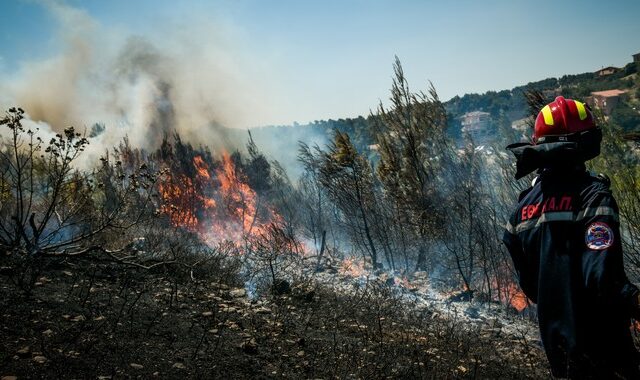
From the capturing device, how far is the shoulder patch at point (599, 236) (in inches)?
67.6

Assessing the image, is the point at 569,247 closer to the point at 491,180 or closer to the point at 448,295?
the point at 448,295

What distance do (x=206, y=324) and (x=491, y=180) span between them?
1771cm

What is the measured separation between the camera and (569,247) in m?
1.92

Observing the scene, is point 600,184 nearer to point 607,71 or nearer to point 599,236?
point 599,236

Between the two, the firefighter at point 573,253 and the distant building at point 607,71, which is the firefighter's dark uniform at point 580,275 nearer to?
the firefighter at point 573,253

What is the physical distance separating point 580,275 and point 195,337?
389cm

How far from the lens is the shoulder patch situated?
1.72m

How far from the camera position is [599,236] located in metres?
1.76

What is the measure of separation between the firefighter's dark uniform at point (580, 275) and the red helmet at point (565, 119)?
23cm

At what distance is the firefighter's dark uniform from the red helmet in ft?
0.77

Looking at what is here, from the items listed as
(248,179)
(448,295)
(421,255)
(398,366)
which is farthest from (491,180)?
(398,366)

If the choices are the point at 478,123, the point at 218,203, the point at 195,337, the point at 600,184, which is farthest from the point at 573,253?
the point at 478,123

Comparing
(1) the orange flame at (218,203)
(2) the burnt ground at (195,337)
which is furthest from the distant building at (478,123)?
(2) the burnt ground at (195,337)

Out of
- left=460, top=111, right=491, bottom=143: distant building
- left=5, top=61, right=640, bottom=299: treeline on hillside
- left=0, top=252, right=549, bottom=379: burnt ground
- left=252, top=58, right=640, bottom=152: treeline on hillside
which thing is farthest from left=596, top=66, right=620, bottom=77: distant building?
left=0, top=252, right=549, bottom=379: burnt ground
